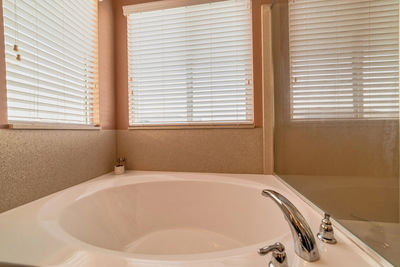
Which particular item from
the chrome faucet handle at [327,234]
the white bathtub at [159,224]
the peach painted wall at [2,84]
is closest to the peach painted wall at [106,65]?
the white bathtub at [159,224]

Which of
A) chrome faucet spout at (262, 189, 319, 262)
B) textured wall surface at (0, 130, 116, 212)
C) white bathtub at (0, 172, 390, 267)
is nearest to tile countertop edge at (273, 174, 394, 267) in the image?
white bathtub at (0, 172, 390, 267)

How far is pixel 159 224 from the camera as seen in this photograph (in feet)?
4.16

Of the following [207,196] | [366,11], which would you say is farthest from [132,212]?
[366,11]

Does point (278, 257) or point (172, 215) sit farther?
point (172, 215)

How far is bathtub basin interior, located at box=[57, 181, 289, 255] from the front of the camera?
3.27 ft

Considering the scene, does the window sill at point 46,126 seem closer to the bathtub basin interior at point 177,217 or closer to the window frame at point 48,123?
the window frame at point 48,123

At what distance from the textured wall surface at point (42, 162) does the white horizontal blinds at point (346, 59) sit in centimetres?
140

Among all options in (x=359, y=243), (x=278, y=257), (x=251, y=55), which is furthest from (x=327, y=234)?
(x=251, y=55)

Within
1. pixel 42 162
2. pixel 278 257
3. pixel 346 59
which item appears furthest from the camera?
pixel 42 162

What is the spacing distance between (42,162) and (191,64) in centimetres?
117

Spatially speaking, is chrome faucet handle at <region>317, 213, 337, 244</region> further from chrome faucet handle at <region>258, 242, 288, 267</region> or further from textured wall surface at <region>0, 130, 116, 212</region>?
textured wall surface at <region>0, 130, 116, 212</region>

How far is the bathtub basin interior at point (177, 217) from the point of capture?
3.27ft

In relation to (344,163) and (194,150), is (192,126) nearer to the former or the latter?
(194,150)

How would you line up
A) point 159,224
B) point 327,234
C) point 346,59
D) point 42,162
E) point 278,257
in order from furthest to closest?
point 159,224 < point 42,162 < point 346,59 < point 327,234 < point 278,257
